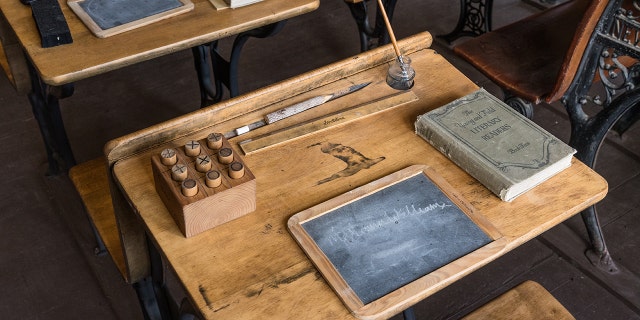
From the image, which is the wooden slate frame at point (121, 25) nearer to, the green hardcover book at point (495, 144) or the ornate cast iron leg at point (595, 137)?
the green hardcover book at point (495, 144)

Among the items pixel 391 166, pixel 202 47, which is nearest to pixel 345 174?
pixel 391 166

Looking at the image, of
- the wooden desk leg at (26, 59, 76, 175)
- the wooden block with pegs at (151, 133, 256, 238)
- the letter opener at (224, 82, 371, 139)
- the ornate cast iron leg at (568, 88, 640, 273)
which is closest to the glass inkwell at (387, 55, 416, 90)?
the letter opener at (224, 82, 371, 139)

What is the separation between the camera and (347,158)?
1.38 metres

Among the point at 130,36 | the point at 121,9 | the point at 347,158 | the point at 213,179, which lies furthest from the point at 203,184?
the point at 121,9

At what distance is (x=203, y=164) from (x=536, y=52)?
5.03 feet

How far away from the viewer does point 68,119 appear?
2910mm

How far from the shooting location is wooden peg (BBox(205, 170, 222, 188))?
1149 millimetres

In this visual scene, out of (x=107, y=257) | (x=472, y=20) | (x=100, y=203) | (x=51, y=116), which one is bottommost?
(x=107, y=257)

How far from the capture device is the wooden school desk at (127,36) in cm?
168

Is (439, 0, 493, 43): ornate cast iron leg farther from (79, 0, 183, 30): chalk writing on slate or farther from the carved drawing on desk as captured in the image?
the carved drawing on desk

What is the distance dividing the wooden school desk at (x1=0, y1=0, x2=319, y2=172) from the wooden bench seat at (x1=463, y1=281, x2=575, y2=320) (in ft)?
3.21

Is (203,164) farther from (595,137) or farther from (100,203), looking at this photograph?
(595,137)

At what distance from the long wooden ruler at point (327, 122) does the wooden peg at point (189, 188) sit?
0.24 m

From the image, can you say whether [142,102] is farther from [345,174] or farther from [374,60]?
[345,174]
